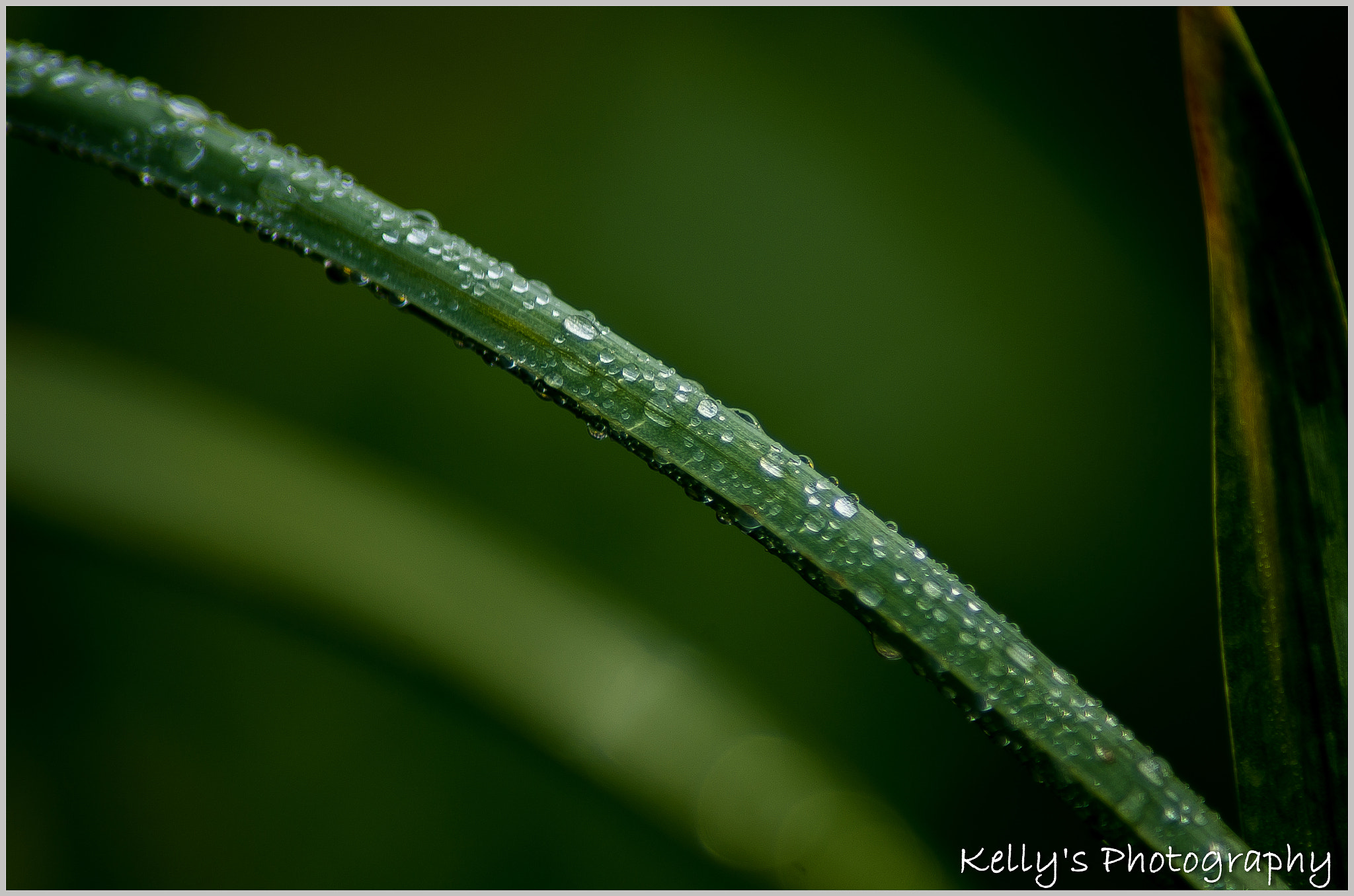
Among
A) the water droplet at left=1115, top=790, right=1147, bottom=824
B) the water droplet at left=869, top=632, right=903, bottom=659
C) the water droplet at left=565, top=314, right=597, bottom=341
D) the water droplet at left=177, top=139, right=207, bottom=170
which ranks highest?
the water droplet at left=177, top=139, right=207, bottom=170

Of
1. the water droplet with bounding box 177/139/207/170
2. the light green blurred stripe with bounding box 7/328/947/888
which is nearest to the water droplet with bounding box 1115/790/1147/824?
the water droplet with bounding box 177/139/207/170

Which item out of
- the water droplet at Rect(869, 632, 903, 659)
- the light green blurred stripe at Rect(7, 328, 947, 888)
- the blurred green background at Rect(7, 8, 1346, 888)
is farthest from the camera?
the blurred green background at Rect(7, 8, 1346, 888)

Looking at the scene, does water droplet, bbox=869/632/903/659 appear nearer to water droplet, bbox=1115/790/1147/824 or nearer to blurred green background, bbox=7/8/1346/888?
water droplet, bbox=1115/790/1147/824

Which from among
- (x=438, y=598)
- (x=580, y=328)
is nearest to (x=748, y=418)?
(x=580, y=328)

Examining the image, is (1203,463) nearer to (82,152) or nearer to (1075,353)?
(1075,353)

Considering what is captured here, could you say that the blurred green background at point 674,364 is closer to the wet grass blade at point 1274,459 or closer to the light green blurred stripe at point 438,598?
the light green blurred stripe at point 438,598

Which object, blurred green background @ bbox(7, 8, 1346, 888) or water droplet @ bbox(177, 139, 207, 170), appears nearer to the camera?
water droplet @ bbox(177, 139, 207, 170)

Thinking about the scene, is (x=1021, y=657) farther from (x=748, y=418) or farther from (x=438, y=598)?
(x=438, y=598)
